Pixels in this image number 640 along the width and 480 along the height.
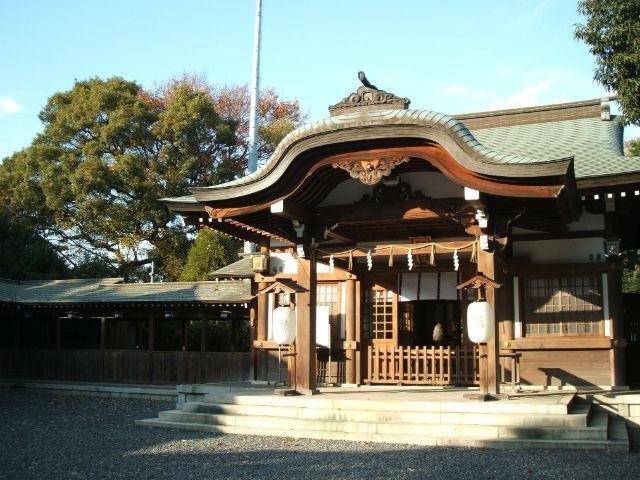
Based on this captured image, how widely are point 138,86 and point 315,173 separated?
22.7 meters

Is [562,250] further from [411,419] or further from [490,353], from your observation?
[411,419]

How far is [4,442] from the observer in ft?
33.4

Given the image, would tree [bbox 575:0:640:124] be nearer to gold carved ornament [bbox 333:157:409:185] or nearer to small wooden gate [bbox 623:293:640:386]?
small wooden gate [bbox 623:293:640:386]

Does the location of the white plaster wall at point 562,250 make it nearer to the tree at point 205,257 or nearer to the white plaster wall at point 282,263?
the white plaster wall at point 282,263

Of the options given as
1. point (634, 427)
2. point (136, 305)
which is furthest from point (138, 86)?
point (634, 427)

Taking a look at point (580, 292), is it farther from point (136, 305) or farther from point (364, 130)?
point (136, 305)

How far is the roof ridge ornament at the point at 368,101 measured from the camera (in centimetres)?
1008

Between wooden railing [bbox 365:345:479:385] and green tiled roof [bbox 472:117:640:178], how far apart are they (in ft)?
12.7

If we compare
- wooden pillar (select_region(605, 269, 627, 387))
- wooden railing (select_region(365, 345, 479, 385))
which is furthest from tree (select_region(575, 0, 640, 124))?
wooden railing (select_region(365, 345, 479, 385))

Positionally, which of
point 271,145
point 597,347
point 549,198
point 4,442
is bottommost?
point 4,442

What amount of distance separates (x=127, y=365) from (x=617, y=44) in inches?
595

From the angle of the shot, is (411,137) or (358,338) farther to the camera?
(358,338)

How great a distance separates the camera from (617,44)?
53.2 ft

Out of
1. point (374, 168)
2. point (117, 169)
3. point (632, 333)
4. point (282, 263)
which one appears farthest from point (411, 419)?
point (117, 169)
